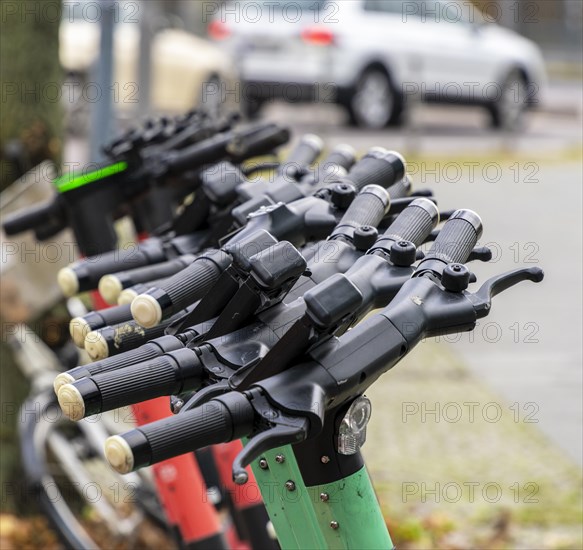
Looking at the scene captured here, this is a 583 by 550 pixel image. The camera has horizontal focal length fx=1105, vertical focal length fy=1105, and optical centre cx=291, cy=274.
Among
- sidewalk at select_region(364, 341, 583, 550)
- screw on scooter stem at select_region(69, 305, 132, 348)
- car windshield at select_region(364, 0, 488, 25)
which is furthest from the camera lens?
car windshield at select_region(364, 0, 488, 25)

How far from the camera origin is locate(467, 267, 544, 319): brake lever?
1.65m

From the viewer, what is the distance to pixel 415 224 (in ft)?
6.00

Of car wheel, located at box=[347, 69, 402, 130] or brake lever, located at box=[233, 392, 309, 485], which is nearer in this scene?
brake lever, located at box=[233, 392, 309, 485]

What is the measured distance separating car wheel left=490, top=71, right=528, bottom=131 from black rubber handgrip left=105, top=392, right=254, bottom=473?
15609mm

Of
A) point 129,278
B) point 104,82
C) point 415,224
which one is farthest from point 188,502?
point 104,82

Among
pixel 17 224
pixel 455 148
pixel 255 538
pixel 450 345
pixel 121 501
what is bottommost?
pixel 455 148

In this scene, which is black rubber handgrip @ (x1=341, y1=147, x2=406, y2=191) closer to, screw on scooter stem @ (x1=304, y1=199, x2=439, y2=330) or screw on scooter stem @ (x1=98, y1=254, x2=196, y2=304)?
screw on scooter stem @ (x1=304, y1=199, x2=439, y2=330)

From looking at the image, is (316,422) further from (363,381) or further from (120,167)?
(120,167)

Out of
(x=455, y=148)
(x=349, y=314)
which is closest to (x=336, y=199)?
(x=349, y=314)

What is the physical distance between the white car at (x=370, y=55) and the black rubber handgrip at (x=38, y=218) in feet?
39.0

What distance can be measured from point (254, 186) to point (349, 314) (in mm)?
→ 781

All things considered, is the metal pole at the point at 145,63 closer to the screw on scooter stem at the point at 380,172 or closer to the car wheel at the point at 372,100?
the screw on scooter stem at the point at 380,172

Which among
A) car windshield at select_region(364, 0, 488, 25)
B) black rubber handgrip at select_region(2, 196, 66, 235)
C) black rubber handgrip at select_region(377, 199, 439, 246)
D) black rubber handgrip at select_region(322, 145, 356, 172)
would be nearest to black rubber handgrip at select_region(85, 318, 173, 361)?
black rubber handgrip at select_region(377, 199, 439, 246)

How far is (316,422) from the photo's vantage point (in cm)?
148
